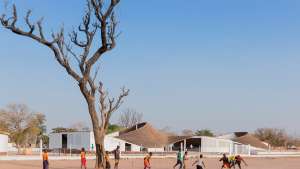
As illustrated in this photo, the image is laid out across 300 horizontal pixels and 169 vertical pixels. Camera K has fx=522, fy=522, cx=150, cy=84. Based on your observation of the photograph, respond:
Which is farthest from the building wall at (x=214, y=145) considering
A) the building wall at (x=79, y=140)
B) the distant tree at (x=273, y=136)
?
the distant tree at (x=273, y=136)

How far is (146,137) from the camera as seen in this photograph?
79125 mm

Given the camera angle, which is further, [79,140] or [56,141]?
[56,141]

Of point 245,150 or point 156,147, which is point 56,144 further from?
point 245,150

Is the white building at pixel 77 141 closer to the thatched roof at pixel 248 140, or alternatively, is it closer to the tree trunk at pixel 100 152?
the thatched roof at pixel 248 140

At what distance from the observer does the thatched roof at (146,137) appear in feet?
249

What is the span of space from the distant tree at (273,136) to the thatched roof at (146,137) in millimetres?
53284

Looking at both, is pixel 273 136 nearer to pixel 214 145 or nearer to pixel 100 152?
pixel 214 145

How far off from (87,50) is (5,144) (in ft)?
146

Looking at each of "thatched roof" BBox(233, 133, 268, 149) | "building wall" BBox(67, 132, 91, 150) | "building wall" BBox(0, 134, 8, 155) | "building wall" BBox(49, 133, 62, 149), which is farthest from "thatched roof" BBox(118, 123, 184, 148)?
"building wall" BBox(0, 134, 8, 155)

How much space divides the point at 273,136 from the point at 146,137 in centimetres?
6288

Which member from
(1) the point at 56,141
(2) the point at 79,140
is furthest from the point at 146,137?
(2) the point at 79,140

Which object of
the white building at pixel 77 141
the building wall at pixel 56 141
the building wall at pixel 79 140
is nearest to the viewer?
the white building at pixel 77 141

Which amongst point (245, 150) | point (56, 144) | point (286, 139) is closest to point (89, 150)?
point (56, 144)

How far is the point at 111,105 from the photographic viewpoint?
65.3ft
